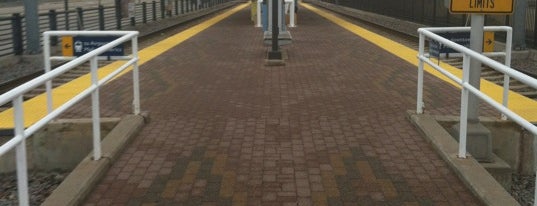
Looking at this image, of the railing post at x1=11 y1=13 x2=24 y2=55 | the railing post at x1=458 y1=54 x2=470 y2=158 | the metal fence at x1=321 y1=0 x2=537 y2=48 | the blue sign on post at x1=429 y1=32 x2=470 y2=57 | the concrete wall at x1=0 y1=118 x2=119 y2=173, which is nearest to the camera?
the railing post at x1=458 y1=54 x2=470 y2=158

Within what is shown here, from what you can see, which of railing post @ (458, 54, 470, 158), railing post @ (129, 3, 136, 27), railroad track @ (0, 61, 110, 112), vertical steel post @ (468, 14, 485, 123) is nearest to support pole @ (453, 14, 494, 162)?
vertical steel post @ (468, 14, 485, 123)

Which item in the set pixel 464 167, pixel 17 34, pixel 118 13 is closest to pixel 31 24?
pixel 17 34

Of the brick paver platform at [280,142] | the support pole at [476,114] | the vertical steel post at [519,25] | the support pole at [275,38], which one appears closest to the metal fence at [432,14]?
the vertical steel post at [519,25]

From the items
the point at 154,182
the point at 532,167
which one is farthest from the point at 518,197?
the point at 154,182

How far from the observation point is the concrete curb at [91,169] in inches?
168

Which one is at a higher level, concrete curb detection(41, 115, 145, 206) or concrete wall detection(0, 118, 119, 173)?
concrete curb detection(41, 115, 145, 206)

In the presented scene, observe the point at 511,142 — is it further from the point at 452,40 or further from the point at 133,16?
the point at 133,16

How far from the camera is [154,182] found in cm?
480

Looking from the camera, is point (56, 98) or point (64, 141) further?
point (56, 98)

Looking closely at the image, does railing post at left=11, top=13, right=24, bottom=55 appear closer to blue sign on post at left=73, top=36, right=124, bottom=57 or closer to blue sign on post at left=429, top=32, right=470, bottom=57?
blue sign on post at left=73, top=36, right=124, bottom=57

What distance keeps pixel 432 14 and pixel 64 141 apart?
62.2 feet

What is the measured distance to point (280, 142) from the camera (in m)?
5.95

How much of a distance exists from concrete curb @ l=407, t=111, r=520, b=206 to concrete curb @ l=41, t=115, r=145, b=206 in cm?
266

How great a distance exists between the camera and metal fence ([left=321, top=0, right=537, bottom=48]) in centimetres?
1467
